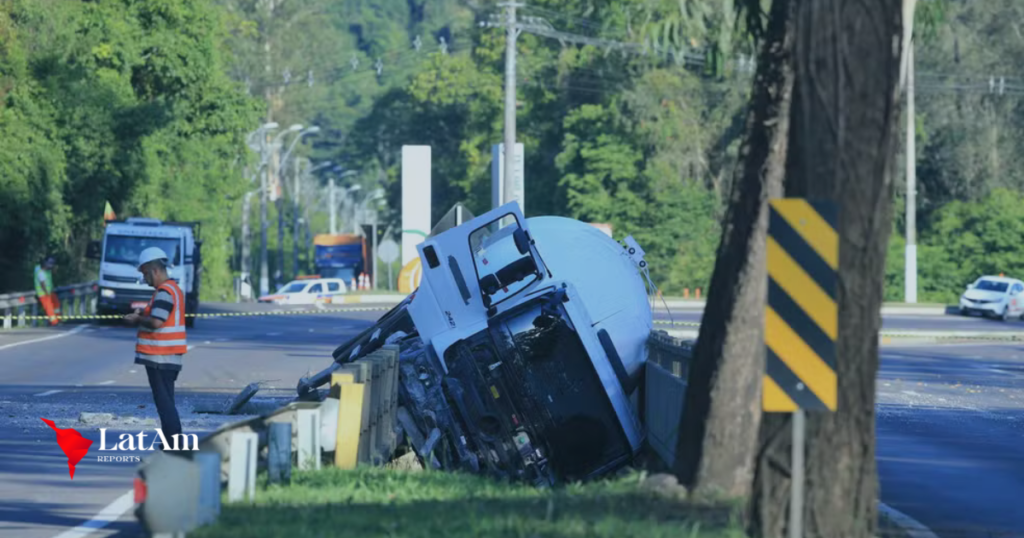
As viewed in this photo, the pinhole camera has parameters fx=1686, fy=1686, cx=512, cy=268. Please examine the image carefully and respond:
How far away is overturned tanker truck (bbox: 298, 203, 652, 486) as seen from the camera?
55.7 feet

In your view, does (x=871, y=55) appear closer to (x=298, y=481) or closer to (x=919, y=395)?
(x=298, y=481)

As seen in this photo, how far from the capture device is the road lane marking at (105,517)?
10703 millimetres

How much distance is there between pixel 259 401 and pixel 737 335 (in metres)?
11.8

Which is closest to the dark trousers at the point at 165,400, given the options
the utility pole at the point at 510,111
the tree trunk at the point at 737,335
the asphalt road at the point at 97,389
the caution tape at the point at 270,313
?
the asphalt road at the point at 97,389

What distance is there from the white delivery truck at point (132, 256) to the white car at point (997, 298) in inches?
1159

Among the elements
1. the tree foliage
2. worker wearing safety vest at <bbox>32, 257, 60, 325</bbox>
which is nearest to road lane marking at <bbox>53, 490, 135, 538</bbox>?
worker wearing safety vest at <bbox>32, 257, 60, 325</bbox>

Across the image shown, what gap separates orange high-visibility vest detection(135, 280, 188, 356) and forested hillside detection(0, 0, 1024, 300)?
2230 cm

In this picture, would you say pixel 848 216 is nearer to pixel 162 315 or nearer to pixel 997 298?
pixel 162 315

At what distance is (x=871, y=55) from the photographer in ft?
29.0

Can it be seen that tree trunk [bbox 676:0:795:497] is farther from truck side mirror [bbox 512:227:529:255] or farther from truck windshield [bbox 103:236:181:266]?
truck windshield [bbox 103:236:181:266]

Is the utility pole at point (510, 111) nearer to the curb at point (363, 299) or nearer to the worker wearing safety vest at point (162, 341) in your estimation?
the curb at point (363, 299)

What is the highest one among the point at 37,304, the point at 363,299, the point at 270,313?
the point at 37,304

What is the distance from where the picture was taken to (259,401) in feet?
70.6

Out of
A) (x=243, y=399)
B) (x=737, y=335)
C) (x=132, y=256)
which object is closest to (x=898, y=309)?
(x=132, y=256)
